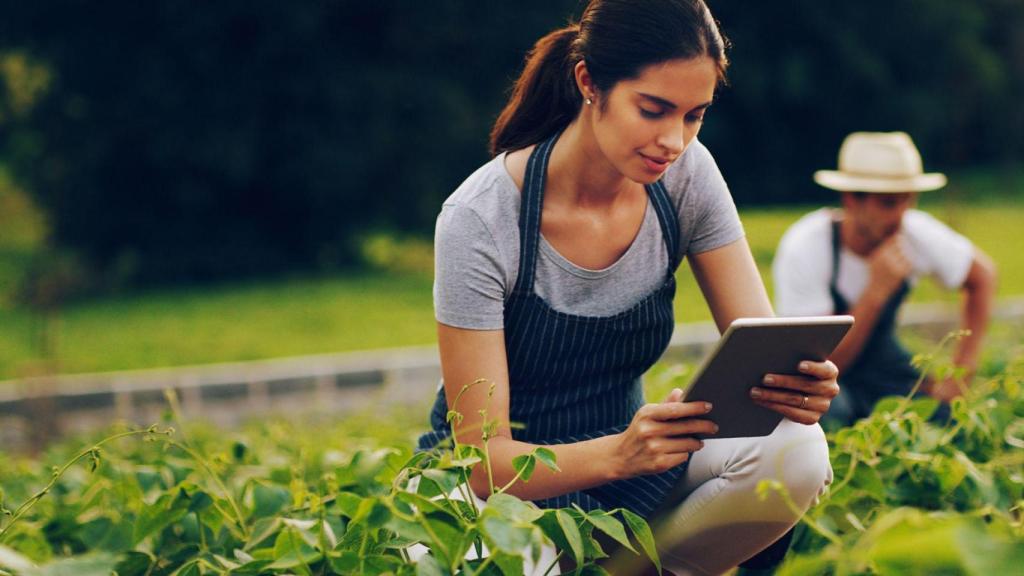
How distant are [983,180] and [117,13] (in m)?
16.8

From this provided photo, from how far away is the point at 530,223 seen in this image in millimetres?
2209

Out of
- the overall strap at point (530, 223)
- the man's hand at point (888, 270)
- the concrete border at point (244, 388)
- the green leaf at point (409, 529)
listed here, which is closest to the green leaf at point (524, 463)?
the green leaf at point (409, 529)

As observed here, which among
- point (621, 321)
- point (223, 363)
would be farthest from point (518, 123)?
A: point (223, 363)

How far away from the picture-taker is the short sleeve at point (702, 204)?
2.30 meters

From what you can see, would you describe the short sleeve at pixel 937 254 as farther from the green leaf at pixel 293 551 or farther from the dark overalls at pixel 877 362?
the green leaf at pixel 293 551

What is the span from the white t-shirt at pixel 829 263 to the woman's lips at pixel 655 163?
1.89 m

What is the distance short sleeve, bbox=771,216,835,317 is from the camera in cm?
395

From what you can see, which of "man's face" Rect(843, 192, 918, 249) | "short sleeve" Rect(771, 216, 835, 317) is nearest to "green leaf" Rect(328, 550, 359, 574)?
"short sleeve" Rect(771, 216, 835, 317)

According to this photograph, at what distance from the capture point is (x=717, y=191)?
2301mm

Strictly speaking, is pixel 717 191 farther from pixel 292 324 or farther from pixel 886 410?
A: pixel 292 324

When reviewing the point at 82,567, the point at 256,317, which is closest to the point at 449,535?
the point at 82,567

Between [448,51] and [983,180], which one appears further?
[983,180]

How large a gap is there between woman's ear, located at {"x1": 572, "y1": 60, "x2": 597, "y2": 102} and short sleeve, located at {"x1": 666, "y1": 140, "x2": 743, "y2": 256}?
23cm

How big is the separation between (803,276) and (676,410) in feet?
7.16
